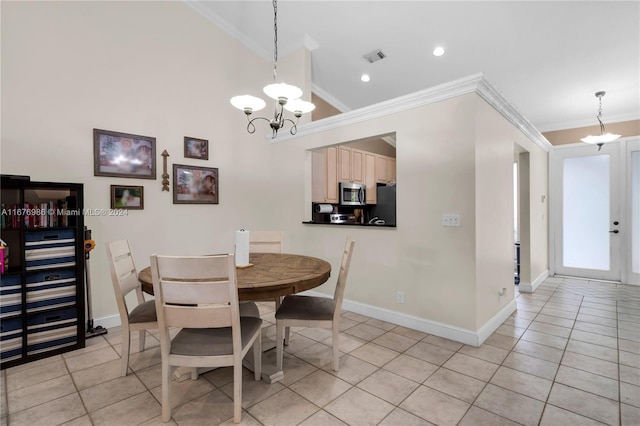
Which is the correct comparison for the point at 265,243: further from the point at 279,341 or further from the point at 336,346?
the point at 336,346

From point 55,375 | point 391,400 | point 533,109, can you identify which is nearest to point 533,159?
point 533,109

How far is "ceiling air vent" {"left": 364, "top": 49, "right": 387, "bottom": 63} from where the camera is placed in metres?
4.10

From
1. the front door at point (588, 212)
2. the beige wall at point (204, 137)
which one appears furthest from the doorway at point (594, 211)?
the beige wall at point (204, 137)

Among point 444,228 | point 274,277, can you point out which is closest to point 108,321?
point 274,277

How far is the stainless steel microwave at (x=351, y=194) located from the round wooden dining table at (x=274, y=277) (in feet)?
8.73

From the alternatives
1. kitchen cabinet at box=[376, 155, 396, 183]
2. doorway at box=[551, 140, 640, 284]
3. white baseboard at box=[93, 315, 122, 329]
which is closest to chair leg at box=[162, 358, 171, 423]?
white baseboard at box=[93, 315, 122, 329]

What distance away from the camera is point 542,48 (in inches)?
138

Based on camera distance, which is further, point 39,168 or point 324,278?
point 39,168

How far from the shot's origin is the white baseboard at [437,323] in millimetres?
2625

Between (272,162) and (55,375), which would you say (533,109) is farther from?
(55,375)

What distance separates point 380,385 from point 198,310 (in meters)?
1.33

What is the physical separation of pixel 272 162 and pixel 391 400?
3.47 m

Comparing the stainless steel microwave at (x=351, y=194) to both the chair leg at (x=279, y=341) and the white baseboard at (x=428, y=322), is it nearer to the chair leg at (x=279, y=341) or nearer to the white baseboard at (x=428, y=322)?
the white baseboard at (x=428, y=322)

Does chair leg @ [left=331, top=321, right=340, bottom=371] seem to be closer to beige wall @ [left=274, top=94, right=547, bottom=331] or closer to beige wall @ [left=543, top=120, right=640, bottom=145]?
beige wall @ [left=274, top=94, right=547, bottom=331]
